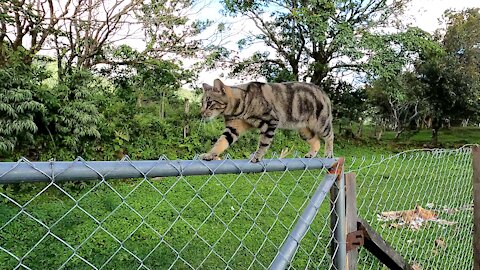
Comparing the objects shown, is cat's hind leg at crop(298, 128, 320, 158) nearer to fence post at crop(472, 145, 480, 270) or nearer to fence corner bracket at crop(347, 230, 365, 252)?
fence post at crop(472, 145, 480, 270)

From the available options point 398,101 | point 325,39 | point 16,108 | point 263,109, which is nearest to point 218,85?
point 263,109

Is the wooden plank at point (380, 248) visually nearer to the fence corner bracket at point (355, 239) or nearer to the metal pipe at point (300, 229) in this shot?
the fence corner bracket at point (355, 239)

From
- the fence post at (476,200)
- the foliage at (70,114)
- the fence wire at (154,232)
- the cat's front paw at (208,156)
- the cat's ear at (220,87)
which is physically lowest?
the fence wire at (154,232)

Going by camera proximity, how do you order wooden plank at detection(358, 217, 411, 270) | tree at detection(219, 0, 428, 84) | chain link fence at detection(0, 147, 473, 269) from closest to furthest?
chain link fence at detection(0, 147, 473, 269) < wooden plank at detection(358, 217, 411, 270) < tree at detection(219, 0, 428, 84)

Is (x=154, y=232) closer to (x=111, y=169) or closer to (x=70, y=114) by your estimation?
(x=111, y=169)

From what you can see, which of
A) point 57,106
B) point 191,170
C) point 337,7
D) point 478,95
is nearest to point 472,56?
point 478,95

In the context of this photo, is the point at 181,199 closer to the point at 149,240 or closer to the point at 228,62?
the point at 149,240

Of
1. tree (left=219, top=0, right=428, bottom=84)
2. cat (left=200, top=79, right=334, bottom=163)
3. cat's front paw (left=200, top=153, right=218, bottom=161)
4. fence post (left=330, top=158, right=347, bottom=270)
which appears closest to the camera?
fence post (left=330, top=158, right=347, bottom=270)

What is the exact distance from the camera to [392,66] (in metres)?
10.9

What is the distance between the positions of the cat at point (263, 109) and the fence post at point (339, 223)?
726mm

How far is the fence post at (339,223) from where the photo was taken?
144 cm

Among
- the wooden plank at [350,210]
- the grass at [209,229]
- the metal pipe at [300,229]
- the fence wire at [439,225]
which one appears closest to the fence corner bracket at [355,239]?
the wooden plank at [350,210]

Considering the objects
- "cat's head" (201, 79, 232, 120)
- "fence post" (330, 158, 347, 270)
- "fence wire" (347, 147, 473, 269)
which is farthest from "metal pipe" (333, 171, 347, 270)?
"cat's head" (201, 79, 232, 120)

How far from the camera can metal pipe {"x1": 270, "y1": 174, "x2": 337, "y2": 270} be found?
3.89 feet
